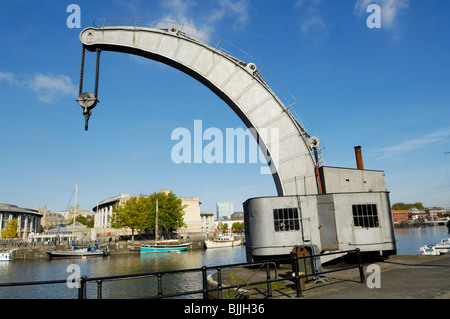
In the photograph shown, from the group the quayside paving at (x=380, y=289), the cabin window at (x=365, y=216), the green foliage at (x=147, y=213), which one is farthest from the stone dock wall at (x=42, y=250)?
the quayside paving at (x=380, y=289)

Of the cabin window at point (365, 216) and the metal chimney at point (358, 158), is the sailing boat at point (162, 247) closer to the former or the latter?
the metal chimney at point (358, 158)

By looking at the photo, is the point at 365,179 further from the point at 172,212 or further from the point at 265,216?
the point at 172,212

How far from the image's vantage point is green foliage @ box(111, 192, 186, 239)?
72125 mm

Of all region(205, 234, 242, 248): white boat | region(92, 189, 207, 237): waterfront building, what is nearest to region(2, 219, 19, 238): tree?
region(92, 189, 207, 237): waterfront building

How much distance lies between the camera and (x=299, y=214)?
16438 millimetres

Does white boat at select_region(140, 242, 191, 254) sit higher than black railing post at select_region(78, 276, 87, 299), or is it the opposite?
black railing post at select_region(78, 276, 87, 299)

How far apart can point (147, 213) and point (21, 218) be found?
60.9m

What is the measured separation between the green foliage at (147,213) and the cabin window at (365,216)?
2483 inches

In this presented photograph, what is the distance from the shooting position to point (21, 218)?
4171 inches

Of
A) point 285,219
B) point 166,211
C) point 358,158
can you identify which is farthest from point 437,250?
point 166,211

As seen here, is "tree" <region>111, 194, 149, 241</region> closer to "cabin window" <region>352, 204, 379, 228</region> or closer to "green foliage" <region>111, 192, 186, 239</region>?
"green foliage" <region>111, 192, 186, 239</region>

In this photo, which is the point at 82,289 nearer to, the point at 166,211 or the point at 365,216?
the point at 365,216

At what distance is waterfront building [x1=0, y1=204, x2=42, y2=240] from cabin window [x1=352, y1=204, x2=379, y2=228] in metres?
101
